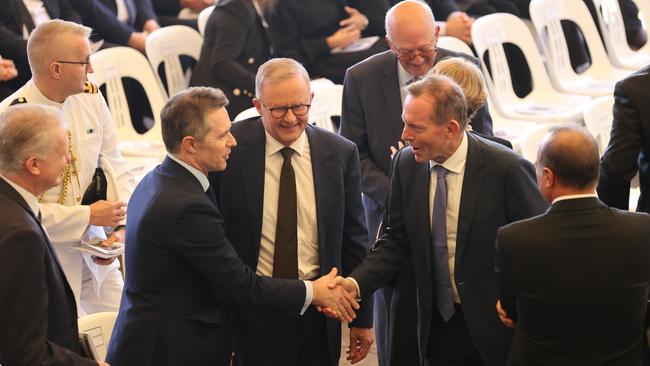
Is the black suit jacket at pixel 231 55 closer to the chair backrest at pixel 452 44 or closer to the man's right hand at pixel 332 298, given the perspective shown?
the chair backrest at pixel 452 44

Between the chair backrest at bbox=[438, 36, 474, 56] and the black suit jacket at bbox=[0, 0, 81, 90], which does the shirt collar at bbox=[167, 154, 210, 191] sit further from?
the chair backrest at bbox=[438, 36, 474, 56]

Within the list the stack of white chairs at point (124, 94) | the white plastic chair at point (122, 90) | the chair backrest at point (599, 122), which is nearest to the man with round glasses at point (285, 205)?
the chair backrest at point (599, 122)

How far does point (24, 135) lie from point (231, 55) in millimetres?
A: 3815

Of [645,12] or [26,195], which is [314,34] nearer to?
[645,12]

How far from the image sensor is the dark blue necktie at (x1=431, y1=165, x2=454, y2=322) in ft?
11.0

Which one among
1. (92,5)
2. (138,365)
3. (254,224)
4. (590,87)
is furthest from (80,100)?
(590,87)

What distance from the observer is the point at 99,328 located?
11.7 feet

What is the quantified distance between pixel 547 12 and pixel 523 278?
5.42m

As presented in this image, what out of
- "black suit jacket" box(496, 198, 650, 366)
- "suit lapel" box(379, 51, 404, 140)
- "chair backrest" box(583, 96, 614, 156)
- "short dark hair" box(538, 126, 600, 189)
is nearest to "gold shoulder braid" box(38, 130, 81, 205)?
"suit lapel" box(379, 51, 404, 140)

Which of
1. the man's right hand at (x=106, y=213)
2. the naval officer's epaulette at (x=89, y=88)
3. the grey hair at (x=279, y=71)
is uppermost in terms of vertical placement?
the grey hair at (x=279, y=71)

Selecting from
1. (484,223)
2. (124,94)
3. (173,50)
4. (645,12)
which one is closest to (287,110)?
(484,223)

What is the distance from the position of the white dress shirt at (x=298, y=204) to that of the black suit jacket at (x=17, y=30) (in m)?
3.26

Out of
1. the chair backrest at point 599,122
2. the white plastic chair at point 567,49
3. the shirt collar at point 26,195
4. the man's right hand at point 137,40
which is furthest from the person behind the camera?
the white plastic chair at point 567,49

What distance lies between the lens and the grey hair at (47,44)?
13.0 feet
